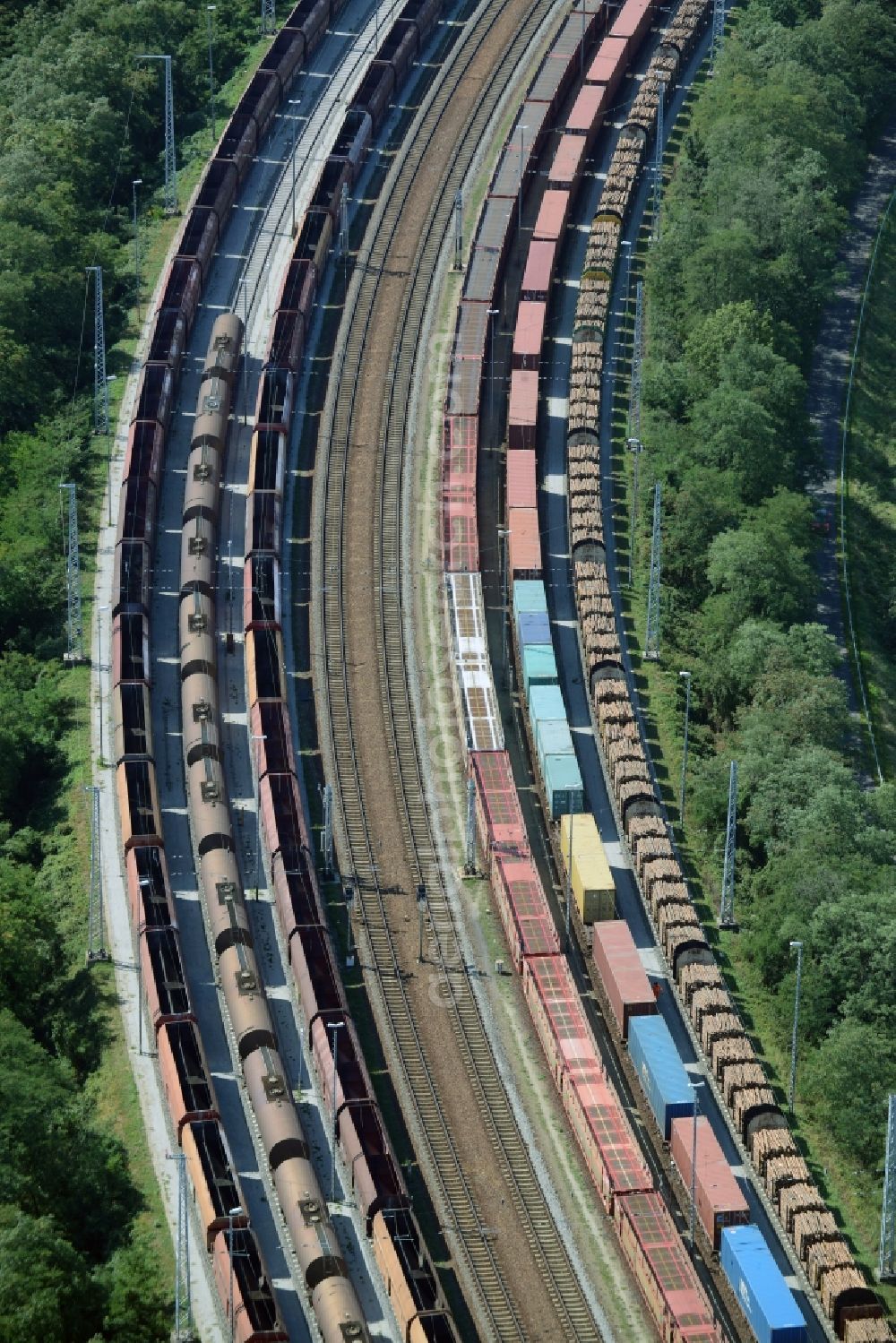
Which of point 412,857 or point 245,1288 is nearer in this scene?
point 245,1288

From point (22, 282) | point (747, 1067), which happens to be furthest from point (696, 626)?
point (22, 282)

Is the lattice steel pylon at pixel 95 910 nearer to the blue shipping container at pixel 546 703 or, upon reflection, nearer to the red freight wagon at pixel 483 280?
the blue shipping container at pixel 546 703

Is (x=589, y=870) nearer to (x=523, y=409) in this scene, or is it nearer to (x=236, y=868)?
(x=236, y=868)

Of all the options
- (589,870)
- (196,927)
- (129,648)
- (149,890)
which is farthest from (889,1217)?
(129,648)

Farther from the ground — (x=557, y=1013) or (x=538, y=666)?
(x=538, y=666)

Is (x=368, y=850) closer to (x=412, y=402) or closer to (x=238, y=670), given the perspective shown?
(x=238, y=670)
